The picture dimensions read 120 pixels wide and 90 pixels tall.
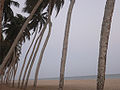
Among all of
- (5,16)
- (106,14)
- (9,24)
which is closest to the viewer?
(106,14)

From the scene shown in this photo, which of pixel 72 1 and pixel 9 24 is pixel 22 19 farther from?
pixel 72 1

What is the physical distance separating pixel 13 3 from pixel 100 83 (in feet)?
44.3

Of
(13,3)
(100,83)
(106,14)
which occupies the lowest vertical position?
(100,83)

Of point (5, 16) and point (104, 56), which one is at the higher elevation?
point (5, 16)

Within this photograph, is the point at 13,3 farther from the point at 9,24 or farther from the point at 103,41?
the point at 103,41

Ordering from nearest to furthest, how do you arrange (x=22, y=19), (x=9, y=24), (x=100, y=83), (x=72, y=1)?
(x=100, y=83) → (x=72, y=1) → (x=9, y=24) → (x=22, y=19)

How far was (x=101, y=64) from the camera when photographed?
6.07m

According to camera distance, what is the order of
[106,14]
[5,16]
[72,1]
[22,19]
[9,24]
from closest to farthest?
[106,14] < [72,1] < [5,16] < [9,24] < [22,19]

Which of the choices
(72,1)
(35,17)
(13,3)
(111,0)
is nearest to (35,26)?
(35,17)

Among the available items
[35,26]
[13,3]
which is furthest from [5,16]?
[35,26]

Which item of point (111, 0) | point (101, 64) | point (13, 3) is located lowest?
point (101, 64)

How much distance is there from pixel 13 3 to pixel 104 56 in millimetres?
13165

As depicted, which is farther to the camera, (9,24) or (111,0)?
(9,24)

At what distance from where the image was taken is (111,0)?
6715mm
